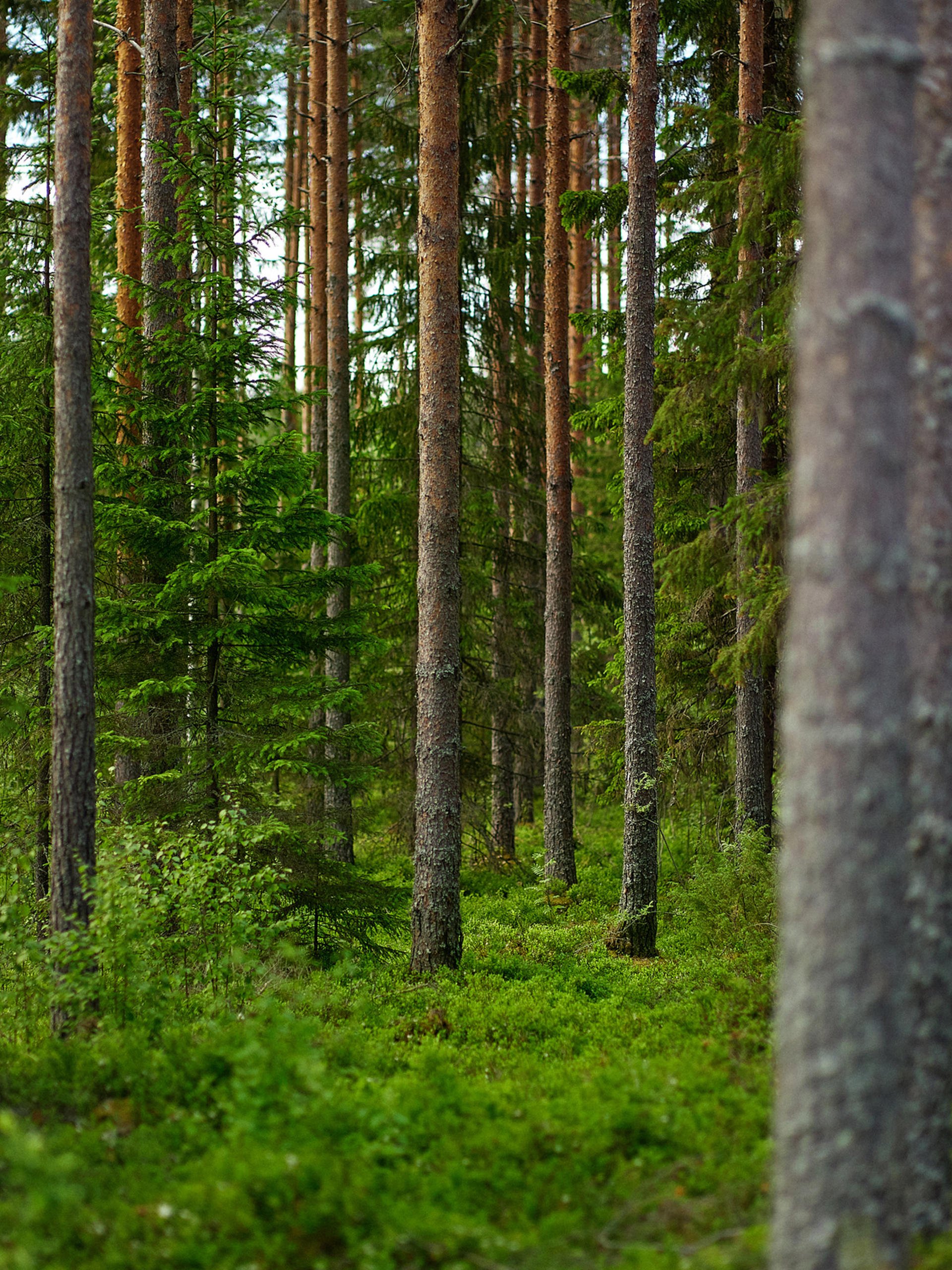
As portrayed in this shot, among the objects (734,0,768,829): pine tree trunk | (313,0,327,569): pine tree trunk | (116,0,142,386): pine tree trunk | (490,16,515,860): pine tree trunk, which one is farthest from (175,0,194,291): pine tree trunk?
(734,0,768,829): pine tree trunk

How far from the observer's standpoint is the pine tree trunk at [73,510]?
7.31 metres

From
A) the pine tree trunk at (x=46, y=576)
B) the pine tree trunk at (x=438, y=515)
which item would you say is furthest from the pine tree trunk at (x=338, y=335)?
the pine tree trunk at (x=438, y=515)

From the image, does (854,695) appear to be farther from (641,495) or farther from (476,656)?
(476,656)

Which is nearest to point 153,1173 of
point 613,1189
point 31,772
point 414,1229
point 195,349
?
point 414,1229

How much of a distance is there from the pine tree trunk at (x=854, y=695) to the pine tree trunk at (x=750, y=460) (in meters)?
7.36

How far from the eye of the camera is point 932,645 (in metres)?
4.36

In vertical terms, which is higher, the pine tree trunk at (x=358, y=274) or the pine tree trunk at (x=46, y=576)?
the pine tree trunk at (x=358, y=274)

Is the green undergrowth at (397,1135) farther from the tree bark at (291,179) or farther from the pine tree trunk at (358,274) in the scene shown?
the tree bark at (291,179)

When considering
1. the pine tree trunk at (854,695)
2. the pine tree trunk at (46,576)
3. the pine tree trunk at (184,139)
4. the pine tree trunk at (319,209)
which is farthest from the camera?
the pine tree trunk at (319,209)

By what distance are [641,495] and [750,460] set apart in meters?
2.04

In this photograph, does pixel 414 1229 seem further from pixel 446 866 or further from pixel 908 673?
pixel 446 866

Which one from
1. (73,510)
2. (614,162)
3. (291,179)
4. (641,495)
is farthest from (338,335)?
(614,162)

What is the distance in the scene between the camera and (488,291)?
1530cm

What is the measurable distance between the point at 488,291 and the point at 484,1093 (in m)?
12.7
